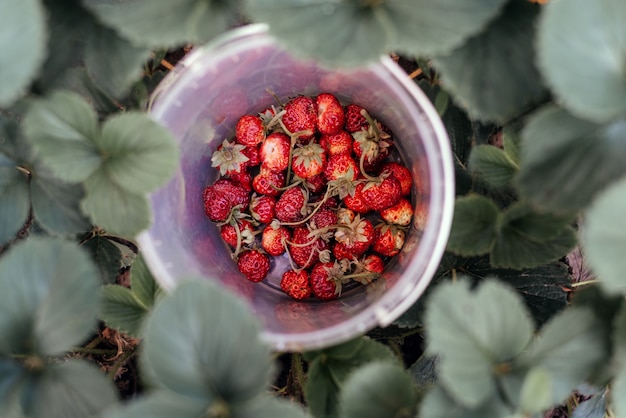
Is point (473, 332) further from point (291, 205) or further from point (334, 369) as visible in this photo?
point (291, 205)

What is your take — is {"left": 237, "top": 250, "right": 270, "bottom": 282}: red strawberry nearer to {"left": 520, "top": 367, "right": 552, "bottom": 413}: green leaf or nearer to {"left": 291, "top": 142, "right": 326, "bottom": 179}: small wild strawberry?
{"left": 291, "top": 142, "right": 326, "bottom": 179}: small wild strawberry

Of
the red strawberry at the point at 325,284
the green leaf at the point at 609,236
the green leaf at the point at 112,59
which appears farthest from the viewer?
the red strawberry at the point at 325,284

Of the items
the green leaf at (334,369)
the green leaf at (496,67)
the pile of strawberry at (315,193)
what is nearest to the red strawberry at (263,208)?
the pile of strawberry at (315,193)

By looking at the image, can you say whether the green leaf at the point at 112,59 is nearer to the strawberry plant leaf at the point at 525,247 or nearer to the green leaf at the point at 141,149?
the green leaf at the point at 141,149

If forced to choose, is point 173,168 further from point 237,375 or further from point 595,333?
point 595,333

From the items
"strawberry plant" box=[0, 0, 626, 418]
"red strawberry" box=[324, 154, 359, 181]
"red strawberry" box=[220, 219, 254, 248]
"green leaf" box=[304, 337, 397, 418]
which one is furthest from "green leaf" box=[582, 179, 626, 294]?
"red strawberry" box=[220, 219, 254, 248]
